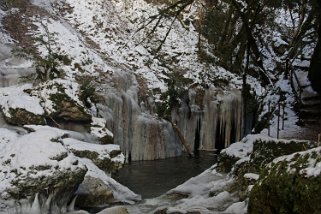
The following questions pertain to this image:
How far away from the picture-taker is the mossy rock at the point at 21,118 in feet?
38.9

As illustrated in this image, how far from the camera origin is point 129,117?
1661 centimetres

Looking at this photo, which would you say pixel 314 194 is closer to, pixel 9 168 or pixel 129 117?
pixel 9 168

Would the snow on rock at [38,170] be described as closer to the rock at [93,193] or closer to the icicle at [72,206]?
the icicle at [72,206]

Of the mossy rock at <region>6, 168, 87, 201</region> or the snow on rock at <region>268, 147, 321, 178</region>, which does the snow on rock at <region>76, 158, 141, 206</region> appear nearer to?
the mossy rock at <region>6, 168, 87, 201</region>

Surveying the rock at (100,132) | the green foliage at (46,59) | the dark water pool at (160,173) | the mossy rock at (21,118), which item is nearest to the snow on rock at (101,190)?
the dark water pool at (160,173)

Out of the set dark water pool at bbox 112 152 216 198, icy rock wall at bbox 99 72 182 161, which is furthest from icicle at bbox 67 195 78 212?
icy rock wall at bbox 99 72 182 161

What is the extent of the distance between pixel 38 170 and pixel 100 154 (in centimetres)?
350

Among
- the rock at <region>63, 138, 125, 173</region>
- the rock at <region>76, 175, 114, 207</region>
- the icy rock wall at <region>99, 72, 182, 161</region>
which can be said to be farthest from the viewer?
the icy rock wall at <region>99, 72, 182, 161</region>

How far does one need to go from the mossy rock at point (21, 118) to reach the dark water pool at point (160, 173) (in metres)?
2.58

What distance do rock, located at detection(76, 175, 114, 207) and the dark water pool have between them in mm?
1458

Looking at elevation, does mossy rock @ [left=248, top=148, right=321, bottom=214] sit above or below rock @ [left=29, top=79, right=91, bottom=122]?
below

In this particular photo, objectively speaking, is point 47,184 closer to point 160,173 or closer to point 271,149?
point 271,149

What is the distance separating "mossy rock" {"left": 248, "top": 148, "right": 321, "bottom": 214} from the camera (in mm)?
3211

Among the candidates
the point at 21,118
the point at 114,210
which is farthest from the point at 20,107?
the point at 114,210
